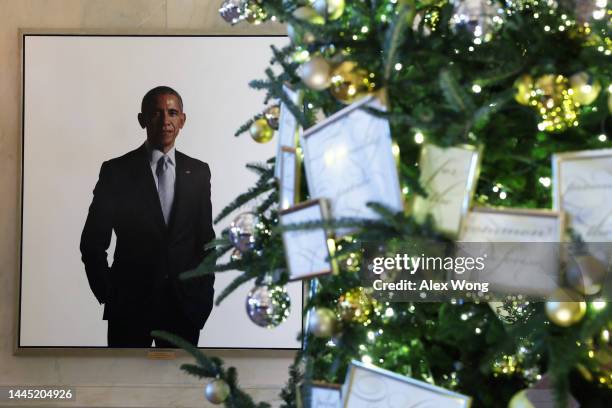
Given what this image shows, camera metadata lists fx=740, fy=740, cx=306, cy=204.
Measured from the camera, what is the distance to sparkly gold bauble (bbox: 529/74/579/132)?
1.09 metres

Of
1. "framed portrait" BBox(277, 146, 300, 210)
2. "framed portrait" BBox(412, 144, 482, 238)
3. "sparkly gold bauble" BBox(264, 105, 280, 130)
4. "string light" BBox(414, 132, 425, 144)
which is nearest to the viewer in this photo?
"framed portrait" BBox(412, 144, 482, 238)

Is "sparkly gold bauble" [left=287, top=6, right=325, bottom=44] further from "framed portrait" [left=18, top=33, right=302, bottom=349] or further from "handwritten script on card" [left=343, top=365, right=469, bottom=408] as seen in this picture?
"framed portrait" [left=18, top=33, right=302, bottom=349]

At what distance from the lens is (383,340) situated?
1.30 m

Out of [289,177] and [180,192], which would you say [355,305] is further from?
[180,192]

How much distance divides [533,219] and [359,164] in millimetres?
276

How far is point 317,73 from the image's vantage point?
1.15 metres

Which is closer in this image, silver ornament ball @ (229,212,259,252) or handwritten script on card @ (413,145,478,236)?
handwritten script on card @ (413,145,478,236)

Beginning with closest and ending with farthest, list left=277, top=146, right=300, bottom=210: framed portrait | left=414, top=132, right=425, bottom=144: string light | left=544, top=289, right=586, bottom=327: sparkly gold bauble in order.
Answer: left=544, top=289, right=586, bottom=327: sparkly gold bauble < left=414, top=132, right=425, bottom=144: string light < left=277, top=146, right=300, bottom=210: framed portrait

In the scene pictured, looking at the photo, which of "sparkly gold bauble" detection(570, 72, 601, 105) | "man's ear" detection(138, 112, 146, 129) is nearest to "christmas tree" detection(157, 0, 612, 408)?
"sparkly gold bauble" detection(570, 72, 601, 105)

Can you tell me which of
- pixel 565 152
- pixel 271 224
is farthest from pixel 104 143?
pixel 565 152

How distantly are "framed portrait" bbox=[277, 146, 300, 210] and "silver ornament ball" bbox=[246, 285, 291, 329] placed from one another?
6.8 inches

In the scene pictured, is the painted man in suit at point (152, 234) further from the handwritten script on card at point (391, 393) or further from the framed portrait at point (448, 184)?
the framed portrait at point (448, 184)

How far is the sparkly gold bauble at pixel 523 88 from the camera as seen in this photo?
1.07 m

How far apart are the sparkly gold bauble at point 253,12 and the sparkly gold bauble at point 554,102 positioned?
1.90ft
